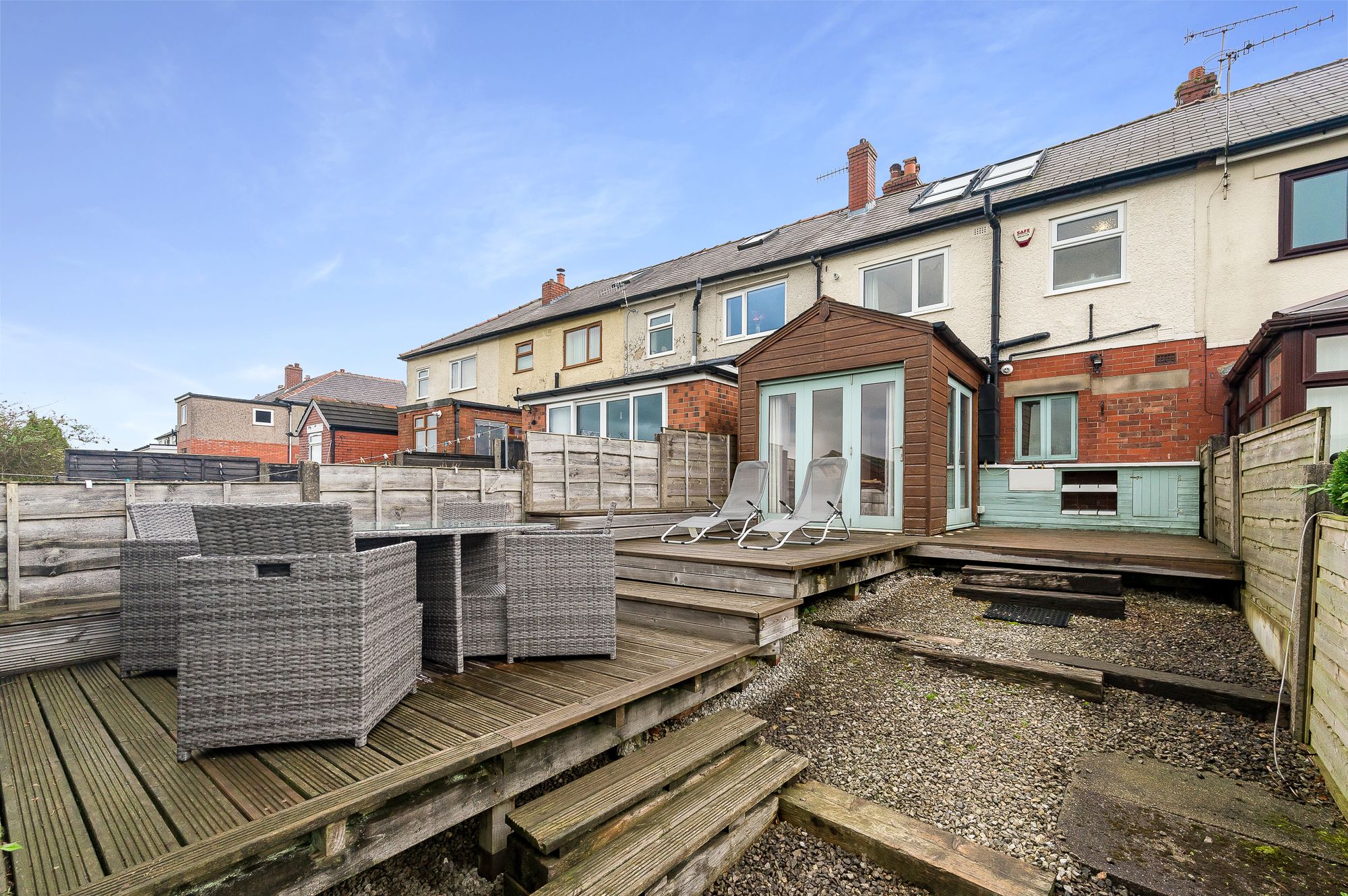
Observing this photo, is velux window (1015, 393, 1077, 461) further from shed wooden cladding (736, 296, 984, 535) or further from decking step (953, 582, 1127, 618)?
decking step (953, 582, 1127, 618)

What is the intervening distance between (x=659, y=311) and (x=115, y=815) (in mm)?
12173

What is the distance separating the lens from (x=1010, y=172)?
10.0m

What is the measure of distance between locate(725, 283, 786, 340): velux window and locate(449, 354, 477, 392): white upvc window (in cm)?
863

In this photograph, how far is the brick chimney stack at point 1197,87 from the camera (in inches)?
378

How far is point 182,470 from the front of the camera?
10805 millimetres

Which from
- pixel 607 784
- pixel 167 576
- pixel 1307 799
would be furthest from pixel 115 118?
pixel 1307 799

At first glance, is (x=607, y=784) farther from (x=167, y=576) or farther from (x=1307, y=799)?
(x=1307, y=799)

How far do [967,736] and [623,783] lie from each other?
6.45ft

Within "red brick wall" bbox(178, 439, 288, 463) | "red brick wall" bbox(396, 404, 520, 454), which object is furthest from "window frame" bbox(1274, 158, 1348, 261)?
"red brick wall" bbox(178, 439, 288, 463)

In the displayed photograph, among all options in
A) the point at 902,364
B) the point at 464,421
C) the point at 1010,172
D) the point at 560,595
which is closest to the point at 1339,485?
the point at 560,595

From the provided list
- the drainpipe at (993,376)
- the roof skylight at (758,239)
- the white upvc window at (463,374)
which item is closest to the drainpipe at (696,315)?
the roof skylight at (758,239)

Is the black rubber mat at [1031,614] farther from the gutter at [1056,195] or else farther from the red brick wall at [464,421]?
the red brick wall at [464,421]

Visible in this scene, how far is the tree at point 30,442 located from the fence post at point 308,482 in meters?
16.8

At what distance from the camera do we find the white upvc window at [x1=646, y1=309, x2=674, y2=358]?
1273 centimetres
